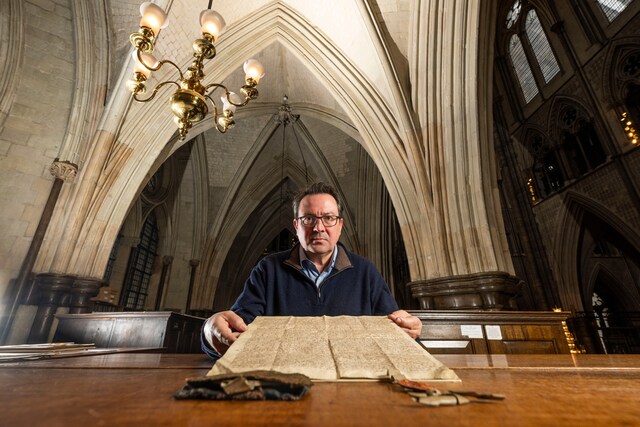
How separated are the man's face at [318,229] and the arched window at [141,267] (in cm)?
861

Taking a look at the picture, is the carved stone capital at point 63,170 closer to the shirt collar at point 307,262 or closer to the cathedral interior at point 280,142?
the cathedral interior at point 280,142

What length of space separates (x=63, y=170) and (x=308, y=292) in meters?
5.30

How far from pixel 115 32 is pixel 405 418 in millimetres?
7146

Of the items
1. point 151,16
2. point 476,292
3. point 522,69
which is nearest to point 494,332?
point 476,292

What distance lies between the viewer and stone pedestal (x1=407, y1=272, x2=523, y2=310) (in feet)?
11.4

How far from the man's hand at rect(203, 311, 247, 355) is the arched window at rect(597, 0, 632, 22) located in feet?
46.2

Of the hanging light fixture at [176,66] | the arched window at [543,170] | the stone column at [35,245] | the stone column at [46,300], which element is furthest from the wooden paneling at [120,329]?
the arched window at [543,170]

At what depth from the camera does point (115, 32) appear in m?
5.18

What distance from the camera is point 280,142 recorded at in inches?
394

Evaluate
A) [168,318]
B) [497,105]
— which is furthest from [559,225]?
[168,318]

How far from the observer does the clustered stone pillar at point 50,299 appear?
415cm

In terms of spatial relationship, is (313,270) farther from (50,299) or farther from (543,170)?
(543,170)

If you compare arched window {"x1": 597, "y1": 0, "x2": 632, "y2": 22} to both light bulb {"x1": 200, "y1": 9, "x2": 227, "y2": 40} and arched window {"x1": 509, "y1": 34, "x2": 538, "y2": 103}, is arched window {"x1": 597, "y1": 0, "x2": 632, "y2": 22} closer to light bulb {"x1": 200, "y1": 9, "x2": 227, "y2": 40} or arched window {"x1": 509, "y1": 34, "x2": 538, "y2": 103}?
arched window {"x1": 509, "y1": 34, "x2": 538, "y2": 103}

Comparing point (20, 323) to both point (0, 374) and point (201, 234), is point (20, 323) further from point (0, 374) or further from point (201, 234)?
point (201, 234)
